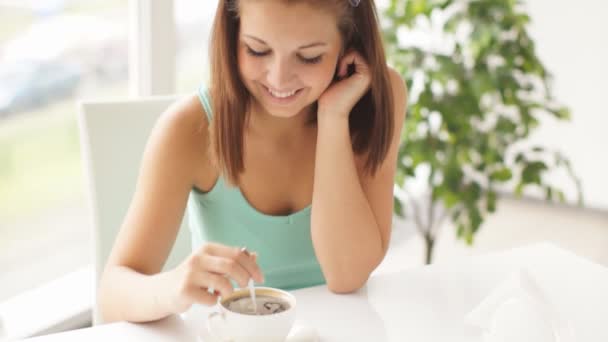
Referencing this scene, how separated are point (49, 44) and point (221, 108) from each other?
1768mm

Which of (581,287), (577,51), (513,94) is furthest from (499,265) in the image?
(577,51)

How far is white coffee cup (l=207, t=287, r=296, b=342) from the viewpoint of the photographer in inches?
32.5

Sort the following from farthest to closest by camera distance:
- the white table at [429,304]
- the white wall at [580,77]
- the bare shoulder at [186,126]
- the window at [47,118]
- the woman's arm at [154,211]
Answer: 1. the white wall at [580,77]
2. the window at [47,118]
3. the bare shoulder at [186,126]
4. the woman's arm at [154,211]
5. the white table at [429,304]

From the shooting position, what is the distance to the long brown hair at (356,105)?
44.1 inches

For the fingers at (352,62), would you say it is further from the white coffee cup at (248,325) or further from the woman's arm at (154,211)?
the white coffee cup at (248,325)

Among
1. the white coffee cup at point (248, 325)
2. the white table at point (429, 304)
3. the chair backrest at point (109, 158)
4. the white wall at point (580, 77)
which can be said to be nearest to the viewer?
the white coffee cup at point (248, 325)

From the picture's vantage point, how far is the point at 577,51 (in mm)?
3514

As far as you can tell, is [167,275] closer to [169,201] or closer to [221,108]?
[169,201]

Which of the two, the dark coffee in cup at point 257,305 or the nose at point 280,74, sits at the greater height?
the nose at point 280,74

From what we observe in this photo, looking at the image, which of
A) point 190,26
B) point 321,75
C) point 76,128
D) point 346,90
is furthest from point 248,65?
point 76,128

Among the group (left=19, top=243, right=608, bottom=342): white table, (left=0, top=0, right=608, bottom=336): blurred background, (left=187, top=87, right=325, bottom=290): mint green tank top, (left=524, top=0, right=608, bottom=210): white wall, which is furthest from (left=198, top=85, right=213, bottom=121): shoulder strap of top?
(left=524, top=0, right=608, bottom=210): white wall

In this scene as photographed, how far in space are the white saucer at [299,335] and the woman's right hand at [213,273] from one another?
0.15 feet

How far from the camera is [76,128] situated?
3061 millimetres

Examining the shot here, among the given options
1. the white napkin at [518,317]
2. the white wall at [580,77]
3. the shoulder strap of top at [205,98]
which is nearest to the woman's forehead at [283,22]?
the shoulder strap of top at [205,98]
